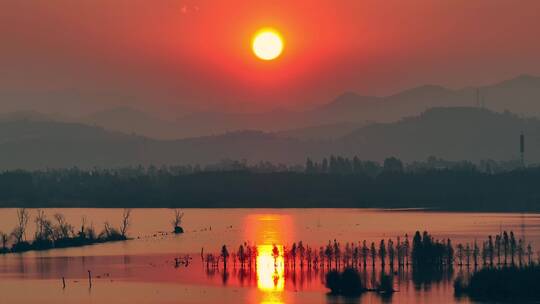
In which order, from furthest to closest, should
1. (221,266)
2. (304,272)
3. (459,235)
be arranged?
(459,235)
(221,266)
(304,272)

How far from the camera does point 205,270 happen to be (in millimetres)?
102250

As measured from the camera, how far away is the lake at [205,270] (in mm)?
84188

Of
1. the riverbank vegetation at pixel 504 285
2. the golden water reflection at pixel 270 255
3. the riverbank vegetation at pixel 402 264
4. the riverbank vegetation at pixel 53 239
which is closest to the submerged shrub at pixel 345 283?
the riverbank vegetation at pixel 402 264

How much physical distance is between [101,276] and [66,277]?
2796 millimetres

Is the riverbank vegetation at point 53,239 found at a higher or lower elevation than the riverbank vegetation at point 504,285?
higher

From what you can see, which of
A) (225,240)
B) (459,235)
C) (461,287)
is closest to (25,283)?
(461,287)

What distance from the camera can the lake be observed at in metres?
84.2

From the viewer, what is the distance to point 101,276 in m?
98.7

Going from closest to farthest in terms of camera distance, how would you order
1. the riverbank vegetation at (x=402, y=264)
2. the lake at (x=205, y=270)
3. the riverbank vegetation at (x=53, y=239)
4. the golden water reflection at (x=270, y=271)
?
1. the riverbank vegetation at (x=402, y=264)
2. the lake at (x=205, y=270)
3. the golden water reflection at (x=270, y=271)
4. the riverbank vegetation at (x=53, y=239)

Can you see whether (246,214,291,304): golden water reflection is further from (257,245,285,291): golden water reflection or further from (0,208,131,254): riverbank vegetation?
(0,208,131,254): riverbank vegetation

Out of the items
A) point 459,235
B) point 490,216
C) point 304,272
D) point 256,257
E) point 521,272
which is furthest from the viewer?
point 490,216

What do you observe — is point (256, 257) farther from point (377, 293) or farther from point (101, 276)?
point (377, 293)

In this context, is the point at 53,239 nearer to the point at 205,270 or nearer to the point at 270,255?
the point at 270,255

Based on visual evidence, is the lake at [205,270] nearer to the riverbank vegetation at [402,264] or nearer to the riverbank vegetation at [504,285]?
the riverbank vegetation at [402,264]
